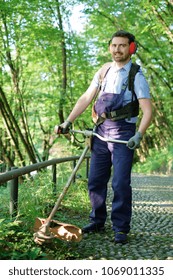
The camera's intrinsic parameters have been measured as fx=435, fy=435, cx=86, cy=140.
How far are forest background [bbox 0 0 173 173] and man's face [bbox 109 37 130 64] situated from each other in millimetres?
6193

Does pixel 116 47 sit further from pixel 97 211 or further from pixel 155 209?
pixel 155 209

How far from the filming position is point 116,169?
16.0ft

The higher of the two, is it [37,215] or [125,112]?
[125,112]

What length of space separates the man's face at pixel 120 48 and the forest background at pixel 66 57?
244 inches

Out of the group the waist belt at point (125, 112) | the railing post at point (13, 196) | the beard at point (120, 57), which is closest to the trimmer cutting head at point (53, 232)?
the railing post at point (13, 196)

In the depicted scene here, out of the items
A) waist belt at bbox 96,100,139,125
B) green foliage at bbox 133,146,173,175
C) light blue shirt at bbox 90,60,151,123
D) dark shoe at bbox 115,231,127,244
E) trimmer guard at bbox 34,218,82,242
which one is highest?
light blue shirt at bbox 90,60,151,123

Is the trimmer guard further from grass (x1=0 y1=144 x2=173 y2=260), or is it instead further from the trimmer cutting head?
grass (x1=0 y1=144 x2=173 y2=260)

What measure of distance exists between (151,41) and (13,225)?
49.0 ft

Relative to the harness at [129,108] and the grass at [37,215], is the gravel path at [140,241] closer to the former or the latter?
the grass at [37,215]

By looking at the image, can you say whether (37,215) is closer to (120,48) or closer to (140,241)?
(140,241)

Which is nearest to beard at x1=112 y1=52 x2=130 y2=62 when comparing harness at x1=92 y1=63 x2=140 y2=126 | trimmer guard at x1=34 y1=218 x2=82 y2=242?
harness at x1=92 y1=63 x2=140 y2=126

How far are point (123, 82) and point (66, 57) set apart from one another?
43.1 ft

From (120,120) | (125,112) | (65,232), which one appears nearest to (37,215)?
(65,232)

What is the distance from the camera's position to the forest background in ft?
43.7
